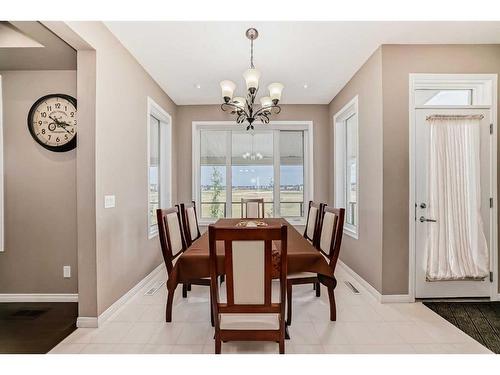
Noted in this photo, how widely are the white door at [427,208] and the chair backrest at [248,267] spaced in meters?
2.03

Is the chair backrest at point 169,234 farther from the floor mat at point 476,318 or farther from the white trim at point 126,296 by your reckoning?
the floor mat at point 476,318

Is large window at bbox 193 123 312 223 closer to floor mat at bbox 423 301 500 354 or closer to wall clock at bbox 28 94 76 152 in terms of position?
wall clock at bbox 28 94 76 152

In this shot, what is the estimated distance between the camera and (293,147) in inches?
210

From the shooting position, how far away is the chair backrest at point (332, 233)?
97.4 inches

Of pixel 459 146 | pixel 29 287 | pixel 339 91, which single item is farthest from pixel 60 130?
pixel 459 146

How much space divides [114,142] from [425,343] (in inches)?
128

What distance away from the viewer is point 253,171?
5.33m

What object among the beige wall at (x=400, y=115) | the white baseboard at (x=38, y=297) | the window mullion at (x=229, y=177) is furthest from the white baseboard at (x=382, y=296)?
the white baseboard at (x=38, y=297)

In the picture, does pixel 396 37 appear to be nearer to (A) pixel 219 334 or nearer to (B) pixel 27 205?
(A) pixel 219 334

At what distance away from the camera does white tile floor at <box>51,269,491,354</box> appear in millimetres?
2088

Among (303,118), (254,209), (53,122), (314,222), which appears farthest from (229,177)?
(53,122)

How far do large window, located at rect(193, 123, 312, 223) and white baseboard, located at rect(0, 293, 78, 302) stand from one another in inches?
102

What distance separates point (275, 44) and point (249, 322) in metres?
2.66

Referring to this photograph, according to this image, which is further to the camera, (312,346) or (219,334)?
(312,346)
